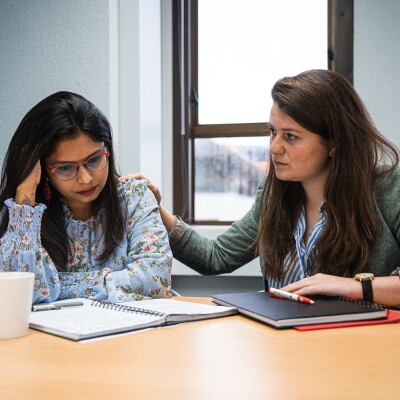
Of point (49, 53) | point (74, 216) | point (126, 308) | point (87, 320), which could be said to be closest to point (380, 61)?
point (49, 53)

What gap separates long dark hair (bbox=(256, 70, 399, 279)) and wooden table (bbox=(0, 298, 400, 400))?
0.47 m

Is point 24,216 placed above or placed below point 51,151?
below

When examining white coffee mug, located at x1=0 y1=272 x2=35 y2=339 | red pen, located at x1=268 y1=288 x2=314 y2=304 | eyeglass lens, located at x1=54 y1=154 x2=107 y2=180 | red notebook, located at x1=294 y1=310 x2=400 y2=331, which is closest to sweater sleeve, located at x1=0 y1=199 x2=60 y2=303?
eyeglass lens, located at x1=54 y1=154 x2=107 y2=180

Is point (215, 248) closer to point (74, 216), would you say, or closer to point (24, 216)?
point (74, 216)

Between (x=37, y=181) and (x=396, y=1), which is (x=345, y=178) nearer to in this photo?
(x=37, y=181)

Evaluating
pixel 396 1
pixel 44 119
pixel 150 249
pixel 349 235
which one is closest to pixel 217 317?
pixel 150 249

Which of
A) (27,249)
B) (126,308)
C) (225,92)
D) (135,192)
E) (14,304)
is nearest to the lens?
(14,304)

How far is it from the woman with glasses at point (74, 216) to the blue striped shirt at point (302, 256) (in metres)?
0.35

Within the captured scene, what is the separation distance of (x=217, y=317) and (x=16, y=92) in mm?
1586

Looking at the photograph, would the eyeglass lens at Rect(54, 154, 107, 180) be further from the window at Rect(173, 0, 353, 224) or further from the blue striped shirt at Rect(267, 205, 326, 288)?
the window at Rect(173, 0, 353, 224)

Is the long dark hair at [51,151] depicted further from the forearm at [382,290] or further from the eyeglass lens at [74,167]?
the forearm at [382,290]

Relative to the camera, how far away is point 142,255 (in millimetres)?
1529

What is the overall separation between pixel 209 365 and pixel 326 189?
892 millimetres

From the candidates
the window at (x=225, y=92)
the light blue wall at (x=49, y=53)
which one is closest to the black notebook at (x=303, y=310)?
the light blue wall at (x=49, y=53)
